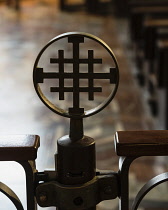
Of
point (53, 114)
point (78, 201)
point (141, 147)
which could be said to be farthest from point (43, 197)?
point (53, 114)

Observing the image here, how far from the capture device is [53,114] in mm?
4180

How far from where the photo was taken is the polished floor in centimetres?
296

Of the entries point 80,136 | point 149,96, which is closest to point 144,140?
point 80,136

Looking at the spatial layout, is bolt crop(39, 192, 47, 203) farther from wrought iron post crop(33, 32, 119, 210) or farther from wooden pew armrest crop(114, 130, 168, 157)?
wooden pew armrest crop(114, 130, 168, 157)

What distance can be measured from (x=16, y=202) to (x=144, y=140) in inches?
9.5

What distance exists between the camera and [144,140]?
0.87 meters

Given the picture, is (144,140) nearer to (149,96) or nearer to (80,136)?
(80,136)

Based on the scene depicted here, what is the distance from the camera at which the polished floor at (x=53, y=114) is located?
2961mm

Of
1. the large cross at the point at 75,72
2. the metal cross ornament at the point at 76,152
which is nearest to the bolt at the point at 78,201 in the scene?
the metal cross ornament at the point at 76,152

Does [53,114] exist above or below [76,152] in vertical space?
below

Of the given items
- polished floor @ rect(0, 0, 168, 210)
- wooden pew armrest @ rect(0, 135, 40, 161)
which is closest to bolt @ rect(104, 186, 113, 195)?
wooden pew armrest @ rect(0, 135, 40, 161)

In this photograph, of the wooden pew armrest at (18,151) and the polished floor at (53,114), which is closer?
the wooden pew armrest at (18,151)

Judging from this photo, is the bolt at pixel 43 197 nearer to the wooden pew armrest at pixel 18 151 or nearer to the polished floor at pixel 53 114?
the wooden pew armrest at pixel 18 151

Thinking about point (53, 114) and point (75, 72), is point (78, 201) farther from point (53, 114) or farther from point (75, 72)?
point (53, 114)
